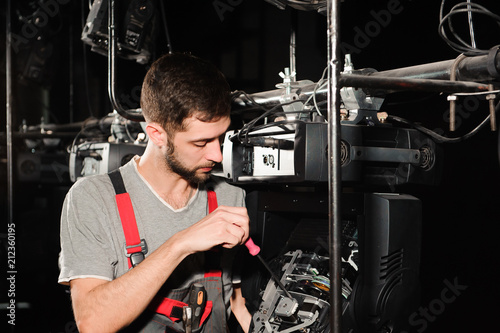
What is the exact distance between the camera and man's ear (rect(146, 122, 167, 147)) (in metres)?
1.56

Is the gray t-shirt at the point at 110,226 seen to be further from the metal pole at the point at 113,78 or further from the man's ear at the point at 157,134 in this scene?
the metal pole at the point at 113,78

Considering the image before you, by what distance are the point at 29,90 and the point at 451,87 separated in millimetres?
4231

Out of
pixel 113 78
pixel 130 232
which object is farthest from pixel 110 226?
pixel 113 78

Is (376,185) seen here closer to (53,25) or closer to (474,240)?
(474,240)

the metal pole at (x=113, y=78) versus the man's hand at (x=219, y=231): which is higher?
the metal pole at (x=113, y=78)

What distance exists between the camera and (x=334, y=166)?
0.91 meters

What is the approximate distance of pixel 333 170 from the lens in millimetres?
908

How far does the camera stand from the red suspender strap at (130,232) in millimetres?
1447

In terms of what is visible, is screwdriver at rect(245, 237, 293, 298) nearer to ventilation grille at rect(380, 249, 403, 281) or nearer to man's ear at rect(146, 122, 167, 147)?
ventilation grille at rect(380, 249, 403, 281)

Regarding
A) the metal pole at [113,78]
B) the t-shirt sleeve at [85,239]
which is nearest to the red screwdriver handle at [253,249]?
the t-shirt sleeve at [85,239]

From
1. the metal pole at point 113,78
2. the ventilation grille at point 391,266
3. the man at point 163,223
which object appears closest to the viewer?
the ventilation grille at point 391,266

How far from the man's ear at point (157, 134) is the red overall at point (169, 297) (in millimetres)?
160

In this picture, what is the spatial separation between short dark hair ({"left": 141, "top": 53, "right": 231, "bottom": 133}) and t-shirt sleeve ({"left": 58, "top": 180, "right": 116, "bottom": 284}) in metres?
0.32

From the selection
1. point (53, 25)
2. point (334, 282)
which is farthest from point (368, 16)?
point (53, 25)
